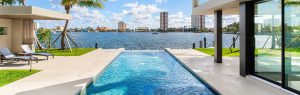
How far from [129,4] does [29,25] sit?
9888 centimetres

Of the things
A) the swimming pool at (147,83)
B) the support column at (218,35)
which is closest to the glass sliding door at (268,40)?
the swimming pool at (147,83)

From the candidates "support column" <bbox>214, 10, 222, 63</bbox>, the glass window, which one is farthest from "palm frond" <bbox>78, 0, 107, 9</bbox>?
"support column" <bbox>214, 10, 222, 63</bbox>

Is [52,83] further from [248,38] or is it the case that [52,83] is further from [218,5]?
[218,5]

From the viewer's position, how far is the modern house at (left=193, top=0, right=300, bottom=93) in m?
8.51

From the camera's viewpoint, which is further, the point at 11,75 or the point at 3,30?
the point at 3,30

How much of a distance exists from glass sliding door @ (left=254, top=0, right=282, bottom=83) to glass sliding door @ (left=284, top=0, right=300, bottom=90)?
40 cm

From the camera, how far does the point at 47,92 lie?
333 inches

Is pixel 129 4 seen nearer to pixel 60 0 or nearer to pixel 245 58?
pixel 60 0

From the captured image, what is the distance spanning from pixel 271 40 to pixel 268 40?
0.27 metres

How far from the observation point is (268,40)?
10.3 meters

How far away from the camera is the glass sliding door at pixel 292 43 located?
27.3 feet

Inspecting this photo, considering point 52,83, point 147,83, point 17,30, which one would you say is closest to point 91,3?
point 17,30

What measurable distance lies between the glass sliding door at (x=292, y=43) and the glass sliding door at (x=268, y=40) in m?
0.40

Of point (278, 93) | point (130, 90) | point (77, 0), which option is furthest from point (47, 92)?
point (77, 0)
